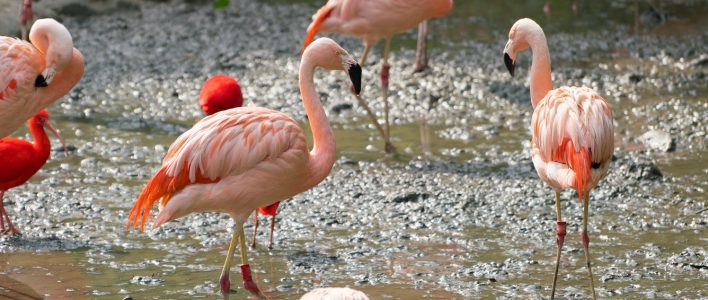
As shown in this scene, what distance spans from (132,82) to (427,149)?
272 cm

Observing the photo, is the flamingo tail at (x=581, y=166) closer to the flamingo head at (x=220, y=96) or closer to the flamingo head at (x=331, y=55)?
the flamingo head at (x=331, y=55)

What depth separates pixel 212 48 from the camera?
394 inches

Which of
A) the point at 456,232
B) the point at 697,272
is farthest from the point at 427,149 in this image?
the point at 697,272

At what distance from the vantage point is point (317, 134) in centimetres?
483

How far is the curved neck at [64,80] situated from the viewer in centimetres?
560

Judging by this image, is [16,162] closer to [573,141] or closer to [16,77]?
[16,77]

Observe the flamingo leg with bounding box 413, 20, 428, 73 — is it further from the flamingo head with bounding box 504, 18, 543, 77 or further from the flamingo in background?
the flamingo head with bounding box 504, 18, 543, 77

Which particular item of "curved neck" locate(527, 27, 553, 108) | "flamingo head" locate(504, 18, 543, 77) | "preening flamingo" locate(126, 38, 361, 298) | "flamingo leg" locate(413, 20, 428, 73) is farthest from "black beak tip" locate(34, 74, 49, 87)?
"flamingo leg" locate(413, 20, 428, 73)

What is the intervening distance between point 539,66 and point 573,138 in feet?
2.19

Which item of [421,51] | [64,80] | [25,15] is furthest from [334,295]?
[25,15]

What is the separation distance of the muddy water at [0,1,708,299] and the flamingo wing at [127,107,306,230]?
59 cm

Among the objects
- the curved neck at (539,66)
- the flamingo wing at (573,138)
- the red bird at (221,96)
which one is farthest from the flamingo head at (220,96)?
the flamingo wing at (573,138)

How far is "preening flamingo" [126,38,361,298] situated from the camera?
15.3 feet

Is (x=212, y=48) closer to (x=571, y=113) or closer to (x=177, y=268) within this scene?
(x=177, y=268)
